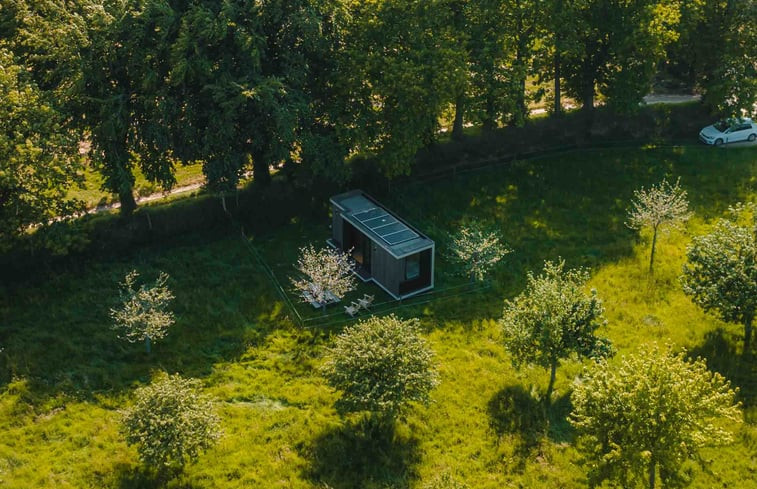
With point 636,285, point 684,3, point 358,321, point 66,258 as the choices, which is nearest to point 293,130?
point 358,321

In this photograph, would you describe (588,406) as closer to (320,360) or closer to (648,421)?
(648,421)

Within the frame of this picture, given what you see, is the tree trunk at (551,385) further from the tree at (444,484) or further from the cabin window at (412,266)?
the cabin window at (412,266)

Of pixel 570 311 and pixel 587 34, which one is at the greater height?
pixel 587 34

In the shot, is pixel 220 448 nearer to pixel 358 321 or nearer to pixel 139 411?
pixel 139 411

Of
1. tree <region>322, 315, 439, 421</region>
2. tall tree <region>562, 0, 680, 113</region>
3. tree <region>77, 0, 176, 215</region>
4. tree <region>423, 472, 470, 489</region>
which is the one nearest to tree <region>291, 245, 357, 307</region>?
tree <region>322, 315, 439, 421</region>

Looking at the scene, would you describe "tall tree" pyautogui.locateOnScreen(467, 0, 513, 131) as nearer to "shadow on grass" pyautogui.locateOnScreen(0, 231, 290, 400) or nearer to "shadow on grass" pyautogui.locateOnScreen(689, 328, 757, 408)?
"shadow on grass" pyautogui.locateOnScreen(0, 231, 290, 400)

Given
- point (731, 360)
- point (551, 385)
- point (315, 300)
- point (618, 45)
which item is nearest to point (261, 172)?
point (315, 300)
